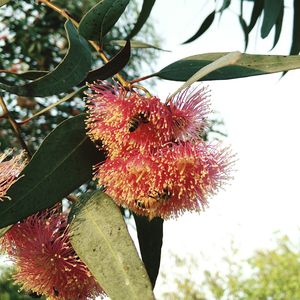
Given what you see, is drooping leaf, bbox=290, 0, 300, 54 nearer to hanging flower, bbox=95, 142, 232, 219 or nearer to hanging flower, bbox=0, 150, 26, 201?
hanging flower, bbox=95, 142, 232, 219

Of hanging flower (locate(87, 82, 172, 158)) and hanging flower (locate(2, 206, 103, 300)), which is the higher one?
hanging flower (locate(87, 82, 172, 158))

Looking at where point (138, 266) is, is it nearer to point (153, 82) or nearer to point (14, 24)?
point (14, 24)

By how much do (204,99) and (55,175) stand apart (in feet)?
0.74

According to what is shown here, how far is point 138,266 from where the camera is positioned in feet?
2.58

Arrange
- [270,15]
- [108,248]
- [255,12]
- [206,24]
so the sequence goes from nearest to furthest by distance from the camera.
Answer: [108,248] < [270,15] < [206,24] < [255,12]

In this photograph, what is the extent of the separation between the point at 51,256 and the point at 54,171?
0.13 meters

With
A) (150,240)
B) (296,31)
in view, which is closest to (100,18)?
(150,240)

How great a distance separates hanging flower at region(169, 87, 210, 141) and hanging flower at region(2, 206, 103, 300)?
0.66 ft

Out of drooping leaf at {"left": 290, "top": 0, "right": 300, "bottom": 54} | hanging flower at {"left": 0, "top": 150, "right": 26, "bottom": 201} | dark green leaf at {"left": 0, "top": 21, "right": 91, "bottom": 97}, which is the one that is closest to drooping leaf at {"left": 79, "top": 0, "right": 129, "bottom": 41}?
dark green leaf at {"left": 0, "top": 21, "right": 91, "bottom": 97}

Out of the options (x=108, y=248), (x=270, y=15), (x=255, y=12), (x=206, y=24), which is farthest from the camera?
(x=255, y=12)

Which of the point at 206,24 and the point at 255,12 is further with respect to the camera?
→ the point at 255,12

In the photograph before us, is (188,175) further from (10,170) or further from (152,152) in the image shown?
(10,170)

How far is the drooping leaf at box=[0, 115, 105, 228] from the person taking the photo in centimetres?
83

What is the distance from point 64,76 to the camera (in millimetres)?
868
